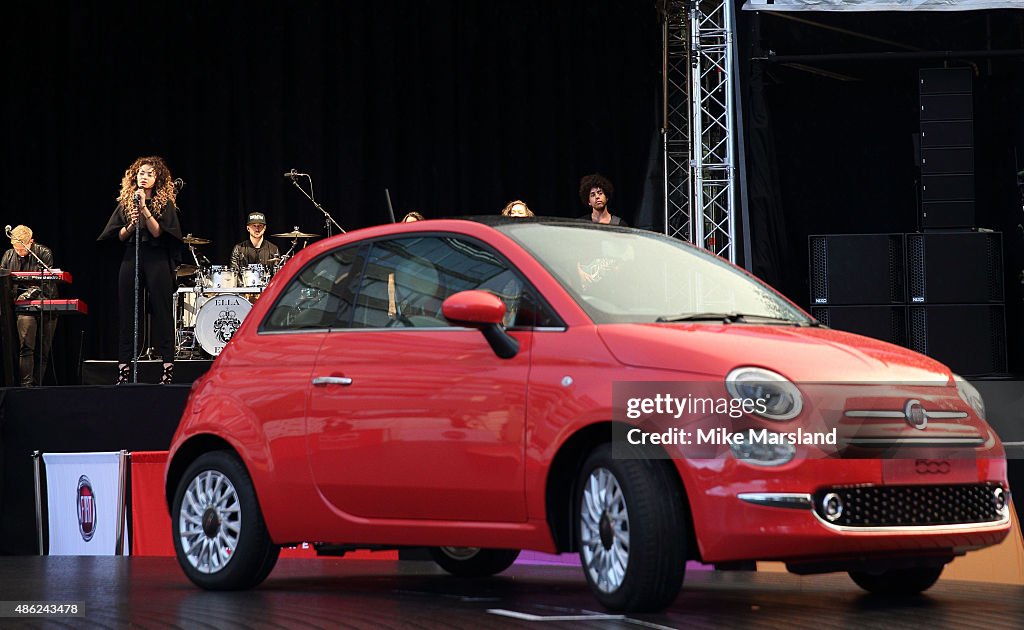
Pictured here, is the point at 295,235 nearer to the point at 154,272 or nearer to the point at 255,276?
the point at 255,276

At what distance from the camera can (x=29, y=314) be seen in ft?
55.8

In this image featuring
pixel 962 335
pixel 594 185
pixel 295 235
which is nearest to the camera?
pixel 962 335

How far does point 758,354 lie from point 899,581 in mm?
1635

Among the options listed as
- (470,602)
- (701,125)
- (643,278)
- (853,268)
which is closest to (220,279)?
(701,125)

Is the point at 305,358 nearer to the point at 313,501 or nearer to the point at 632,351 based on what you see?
the point at 313,501

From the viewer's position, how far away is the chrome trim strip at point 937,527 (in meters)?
5.37

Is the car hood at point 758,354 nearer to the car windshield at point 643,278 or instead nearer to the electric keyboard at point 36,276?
the car windshield at point 643,278

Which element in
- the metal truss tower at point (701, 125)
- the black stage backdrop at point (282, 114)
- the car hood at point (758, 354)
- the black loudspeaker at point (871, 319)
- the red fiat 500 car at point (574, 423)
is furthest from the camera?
the black stage backdrop at point (282, 114)

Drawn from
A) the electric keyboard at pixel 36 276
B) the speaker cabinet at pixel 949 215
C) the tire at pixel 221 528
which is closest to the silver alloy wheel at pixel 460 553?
the tire at pixel 221 528

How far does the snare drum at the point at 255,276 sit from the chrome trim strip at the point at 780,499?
42.2 ft

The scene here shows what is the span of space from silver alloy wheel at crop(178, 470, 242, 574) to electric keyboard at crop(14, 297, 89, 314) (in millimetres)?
10001

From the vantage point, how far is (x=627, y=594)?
5.55 m

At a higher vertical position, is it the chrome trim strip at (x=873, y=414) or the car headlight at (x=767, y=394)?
the car headlight at (x=767, y=394)

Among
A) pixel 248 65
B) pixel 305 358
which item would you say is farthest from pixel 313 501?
pixel 248 65
